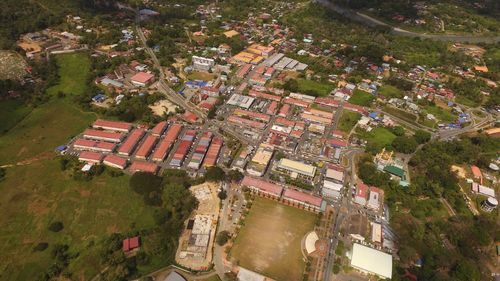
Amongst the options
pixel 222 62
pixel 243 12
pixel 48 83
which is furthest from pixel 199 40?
pixel 48 83

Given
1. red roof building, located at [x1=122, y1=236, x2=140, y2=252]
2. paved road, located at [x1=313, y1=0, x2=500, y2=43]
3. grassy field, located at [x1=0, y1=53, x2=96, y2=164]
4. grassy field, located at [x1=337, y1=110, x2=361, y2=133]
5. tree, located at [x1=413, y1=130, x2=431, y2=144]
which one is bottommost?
paved road, located at [x1=313, y1=0, x2=500, y2=43]

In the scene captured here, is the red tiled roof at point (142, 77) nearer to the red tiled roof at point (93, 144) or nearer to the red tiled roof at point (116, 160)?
the red tiled roof at point (93, 144)

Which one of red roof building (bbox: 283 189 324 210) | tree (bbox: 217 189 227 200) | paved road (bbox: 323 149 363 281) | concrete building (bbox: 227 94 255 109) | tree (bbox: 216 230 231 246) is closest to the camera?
paved road (bbox: 323 149 363 281)

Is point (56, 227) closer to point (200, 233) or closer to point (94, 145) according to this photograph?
point (94, 145)

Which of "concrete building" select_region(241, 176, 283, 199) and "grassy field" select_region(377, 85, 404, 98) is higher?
"concrete building" select_region(241, 176, 283, 199)

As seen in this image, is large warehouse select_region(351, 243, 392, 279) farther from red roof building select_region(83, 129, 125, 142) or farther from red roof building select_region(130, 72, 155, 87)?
red roof building select_region(130, 72, 155, 87)

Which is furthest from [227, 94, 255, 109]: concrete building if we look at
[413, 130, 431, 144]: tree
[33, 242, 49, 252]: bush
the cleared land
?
[33, 242, 49, 252]: bush

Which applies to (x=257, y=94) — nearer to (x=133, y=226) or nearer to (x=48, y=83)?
(x=133, y=226)
